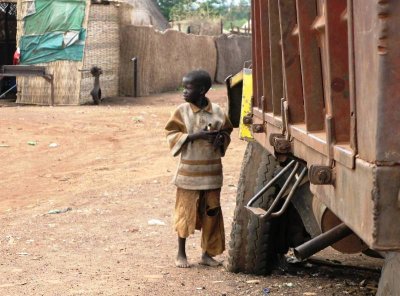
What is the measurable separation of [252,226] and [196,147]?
2.47 feet

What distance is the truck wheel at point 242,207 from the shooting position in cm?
512

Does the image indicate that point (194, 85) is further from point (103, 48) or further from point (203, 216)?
point (103, 48)

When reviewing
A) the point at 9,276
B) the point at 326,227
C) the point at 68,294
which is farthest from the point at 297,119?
the point at 9,276

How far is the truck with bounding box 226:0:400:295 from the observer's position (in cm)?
206

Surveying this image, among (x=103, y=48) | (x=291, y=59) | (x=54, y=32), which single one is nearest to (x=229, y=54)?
(x=103, y=48)

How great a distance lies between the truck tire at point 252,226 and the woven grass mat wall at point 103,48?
13874mm

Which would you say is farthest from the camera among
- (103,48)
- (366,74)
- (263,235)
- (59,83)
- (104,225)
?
(103,48)

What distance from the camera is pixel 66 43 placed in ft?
60.5

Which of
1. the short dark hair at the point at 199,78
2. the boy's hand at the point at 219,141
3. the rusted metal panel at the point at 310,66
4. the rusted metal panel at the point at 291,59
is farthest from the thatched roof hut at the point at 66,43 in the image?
the rusted metal panel at the point at 310,66

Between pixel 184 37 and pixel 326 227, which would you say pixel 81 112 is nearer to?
pixel 184 37

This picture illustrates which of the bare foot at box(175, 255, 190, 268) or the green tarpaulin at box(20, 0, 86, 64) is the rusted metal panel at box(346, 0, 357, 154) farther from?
the green tarpaulin at box(20, 0, 86, 64)

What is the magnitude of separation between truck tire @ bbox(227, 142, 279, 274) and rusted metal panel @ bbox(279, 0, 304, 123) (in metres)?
1.47

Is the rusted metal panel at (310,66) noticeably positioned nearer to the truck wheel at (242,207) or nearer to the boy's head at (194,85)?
the truck wheel at (242,207)

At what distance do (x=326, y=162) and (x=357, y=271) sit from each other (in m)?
2.99
